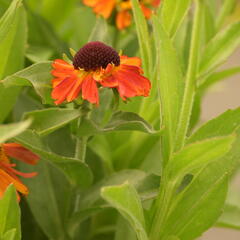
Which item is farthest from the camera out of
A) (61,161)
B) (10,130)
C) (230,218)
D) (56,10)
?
(56,10)

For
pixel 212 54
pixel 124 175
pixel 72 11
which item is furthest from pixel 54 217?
pixel 72 11

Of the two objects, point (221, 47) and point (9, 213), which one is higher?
point (221, 47)

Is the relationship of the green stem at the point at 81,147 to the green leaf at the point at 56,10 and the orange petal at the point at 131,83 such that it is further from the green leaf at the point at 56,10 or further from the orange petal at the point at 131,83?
the green leaf at the point at 56,10

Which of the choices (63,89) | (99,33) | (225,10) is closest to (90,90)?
(63,89)

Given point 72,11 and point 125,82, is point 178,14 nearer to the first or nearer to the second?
point 125,82

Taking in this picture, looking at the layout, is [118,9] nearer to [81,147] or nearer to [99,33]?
[99,33]

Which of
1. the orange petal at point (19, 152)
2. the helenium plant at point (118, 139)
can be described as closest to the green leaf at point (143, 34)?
the helenium plant at point (118, 139)
